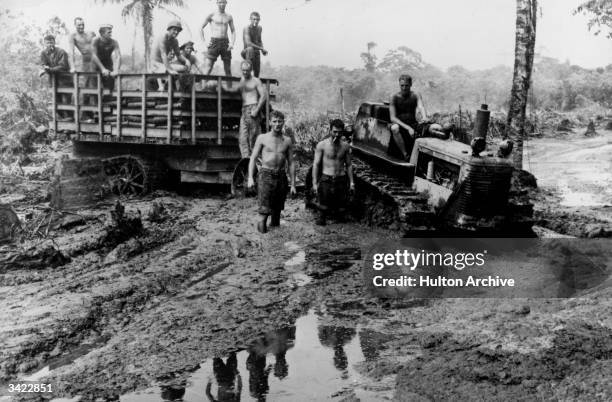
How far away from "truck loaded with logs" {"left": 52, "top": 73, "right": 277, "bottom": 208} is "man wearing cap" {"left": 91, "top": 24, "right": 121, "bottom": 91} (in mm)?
183

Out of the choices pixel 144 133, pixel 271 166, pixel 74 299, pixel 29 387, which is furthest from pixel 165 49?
pixel 29 387

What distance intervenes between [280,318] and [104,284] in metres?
1.98

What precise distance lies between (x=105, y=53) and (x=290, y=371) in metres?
8.78

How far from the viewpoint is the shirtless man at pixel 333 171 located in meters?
8.72

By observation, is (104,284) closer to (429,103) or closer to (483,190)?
(483,190)

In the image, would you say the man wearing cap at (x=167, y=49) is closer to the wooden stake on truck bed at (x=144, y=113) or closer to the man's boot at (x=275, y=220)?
the wooden stake on truck bed at (x=144, y=113)

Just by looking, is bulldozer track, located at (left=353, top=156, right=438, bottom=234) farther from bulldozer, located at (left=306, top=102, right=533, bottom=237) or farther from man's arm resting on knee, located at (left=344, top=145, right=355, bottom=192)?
man's arm resting on knee, located at (left=344, top=145, right=355, bottom=192)

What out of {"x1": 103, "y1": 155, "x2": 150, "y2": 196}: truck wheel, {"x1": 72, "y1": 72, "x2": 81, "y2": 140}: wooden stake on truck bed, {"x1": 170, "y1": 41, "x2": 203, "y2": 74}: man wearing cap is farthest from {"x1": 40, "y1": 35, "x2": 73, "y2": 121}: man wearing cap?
{"x1": 170, "y1": 41, "x2": 203, "y2": 74}: man wearing cap

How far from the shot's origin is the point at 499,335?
492cm

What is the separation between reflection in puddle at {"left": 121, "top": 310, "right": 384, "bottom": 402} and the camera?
418 cm

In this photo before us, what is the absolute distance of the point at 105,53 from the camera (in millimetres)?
11523

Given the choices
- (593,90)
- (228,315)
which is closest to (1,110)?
(228,315)

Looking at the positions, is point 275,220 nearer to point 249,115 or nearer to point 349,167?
point 349,167

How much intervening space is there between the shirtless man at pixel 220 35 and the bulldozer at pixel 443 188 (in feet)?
13.0
